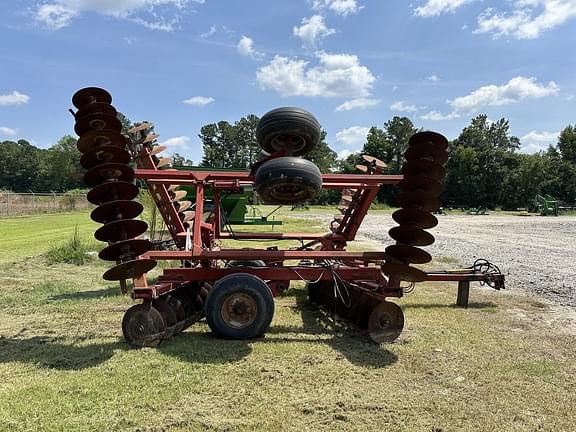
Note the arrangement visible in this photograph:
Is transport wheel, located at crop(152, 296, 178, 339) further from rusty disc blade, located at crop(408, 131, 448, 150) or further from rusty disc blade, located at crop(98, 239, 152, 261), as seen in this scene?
rusty disc blade, located at crop(408, 131, 448, 150)

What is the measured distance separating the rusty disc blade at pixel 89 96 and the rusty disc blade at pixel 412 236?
3.28 m

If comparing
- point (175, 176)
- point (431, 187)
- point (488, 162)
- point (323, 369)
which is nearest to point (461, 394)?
point (323, 369)

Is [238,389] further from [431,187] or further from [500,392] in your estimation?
[431,187]

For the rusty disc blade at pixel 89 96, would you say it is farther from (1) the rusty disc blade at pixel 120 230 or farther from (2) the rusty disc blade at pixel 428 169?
(2) the rusty disc blade at pixel 428 169

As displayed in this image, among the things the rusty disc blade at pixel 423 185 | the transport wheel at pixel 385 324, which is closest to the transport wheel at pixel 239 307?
the transport wheel at pixel 385 324

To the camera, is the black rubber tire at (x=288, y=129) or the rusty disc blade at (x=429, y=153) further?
the black rubber tire at (x=288, y=129)

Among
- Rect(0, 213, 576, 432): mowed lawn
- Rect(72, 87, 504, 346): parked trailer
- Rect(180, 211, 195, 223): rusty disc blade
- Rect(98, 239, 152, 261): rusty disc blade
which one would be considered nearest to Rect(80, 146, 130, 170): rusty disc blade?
Rect(72, 87, 504, 346): parked trailer

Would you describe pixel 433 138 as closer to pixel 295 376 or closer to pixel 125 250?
pixel 295 376

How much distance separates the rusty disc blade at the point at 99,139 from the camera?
4434 millimetres

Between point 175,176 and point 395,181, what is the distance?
2.62 m

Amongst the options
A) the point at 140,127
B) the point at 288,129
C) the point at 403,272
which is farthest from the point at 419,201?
the point at 140,127

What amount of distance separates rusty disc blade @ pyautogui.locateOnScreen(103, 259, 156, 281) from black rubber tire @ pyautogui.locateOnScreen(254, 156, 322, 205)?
4.52 ft

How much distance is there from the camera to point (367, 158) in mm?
6637

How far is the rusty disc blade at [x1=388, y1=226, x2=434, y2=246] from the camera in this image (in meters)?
4.91
